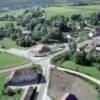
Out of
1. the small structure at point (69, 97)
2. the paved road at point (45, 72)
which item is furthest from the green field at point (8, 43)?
the small structure at point (69, 97)

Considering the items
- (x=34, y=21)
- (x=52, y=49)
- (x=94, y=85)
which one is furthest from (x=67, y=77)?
(x=34, y=21)

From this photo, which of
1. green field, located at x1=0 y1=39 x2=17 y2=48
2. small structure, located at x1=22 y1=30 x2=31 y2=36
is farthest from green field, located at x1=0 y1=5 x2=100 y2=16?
green field, located at x1=0 y1=39 x2=17 y2=48

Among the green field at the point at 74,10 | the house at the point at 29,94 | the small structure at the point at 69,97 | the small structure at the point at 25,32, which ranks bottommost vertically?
the green field at the point at 74,10

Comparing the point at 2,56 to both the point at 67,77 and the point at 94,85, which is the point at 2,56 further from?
the point at 94,85

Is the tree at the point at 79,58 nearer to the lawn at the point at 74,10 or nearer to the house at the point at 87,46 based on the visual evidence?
the house at the point at 87,46

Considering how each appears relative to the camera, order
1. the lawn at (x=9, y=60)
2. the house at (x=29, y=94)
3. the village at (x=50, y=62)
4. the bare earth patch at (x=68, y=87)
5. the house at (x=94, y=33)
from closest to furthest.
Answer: the house at (x=29, y=94) → the bare earth patch at (x=68, y=87) → the village at (x=50, y=62) → the lawn at (x=9, y=60) → the house at (x=94, y=33)

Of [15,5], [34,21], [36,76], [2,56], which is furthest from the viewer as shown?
[15,5]

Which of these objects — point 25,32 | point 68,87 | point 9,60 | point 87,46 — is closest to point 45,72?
point 68,87
